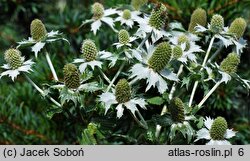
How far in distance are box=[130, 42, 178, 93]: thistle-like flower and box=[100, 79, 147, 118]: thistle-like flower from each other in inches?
0.9

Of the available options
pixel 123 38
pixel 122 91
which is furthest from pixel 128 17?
pixel 122 91

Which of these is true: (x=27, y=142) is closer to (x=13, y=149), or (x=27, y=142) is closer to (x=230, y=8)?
(x=13, y=149)

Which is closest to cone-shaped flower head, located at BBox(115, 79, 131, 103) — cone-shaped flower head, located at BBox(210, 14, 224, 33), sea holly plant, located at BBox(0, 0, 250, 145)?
sea holly plant, located at BBox(0, 0, 250, 145)

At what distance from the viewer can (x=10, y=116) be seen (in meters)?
1.07

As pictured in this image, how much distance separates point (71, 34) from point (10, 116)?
0.89ft

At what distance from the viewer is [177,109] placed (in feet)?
2.52

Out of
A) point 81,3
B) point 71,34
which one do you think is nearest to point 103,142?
point 71,34

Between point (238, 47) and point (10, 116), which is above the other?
point (238, 47)

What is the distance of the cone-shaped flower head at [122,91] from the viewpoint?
753 mm

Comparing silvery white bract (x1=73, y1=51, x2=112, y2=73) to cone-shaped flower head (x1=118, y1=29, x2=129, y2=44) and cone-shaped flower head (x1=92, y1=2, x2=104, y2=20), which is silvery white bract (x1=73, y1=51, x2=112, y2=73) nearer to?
cone-shaped flower head (x1=118, y1=29, x2=129, y2=44)

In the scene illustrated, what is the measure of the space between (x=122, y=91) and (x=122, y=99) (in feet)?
0.05

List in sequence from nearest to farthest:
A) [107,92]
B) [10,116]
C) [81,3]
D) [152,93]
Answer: [107,92], [152,93], [10,116], [81,3]

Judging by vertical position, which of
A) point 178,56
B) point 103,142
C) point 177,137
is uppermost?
point 178,56

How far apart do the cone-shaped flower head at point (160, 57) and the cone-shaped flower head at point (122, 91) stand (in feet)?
0.19
